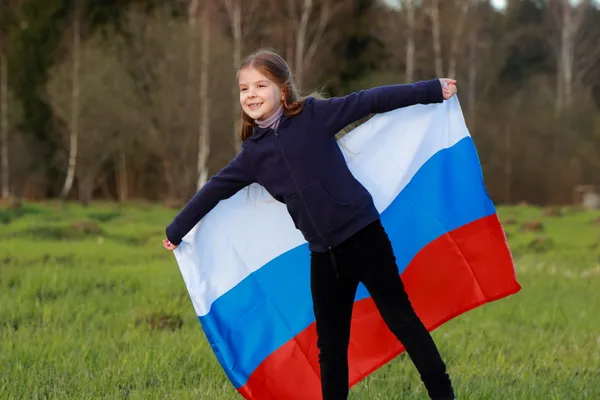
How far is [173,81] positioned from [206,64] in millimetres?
1985

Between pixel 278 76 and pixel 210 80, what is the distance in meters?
21.8

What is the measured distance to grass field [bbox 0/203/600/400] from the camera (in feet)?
14.3

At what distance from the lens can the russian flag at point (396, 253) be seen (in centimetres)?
412

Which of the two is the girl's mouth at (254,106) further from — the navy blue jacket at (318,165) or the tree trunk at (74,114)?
the tree trunk at (74,114)

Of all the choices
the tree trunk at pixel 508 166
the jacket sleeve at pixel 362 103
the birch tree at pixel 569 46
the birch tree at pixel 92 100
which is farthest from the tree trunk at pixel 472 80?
the jacket sleeve at pixel 362 103

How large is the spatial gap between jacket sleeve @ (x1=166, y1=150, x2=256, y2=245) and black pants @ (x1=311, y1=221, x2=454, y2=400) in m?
0.54

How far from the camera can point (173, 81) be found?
25.1 meters

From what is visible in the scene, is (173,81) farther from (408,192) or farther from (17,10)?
(408,192)

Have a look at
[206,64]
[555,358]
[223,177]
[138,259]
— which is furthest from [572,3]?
[223,177]

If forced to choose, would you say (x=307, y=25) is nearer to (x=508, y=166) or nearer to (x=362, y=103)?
(x=508, y=166)

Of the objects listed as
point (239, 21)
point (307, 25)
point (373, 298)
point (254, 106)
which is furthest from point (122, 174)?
point (373, 298)

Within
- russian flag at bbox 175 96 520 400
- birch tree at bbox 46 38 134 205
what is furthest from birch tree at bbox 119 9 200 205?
russian flag at bbox 175 96 520 400

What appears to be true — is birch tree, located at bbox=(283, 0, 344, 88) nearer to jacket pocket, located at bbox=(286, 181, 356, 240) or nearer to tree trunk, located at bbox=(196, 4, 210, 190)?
tree trunk, located at bbox=(196, 4, 210, 190)

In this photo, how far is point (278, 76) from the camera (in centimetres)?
355
